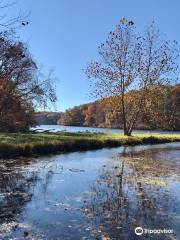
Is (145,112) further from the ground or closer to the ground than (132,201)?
further from the ground

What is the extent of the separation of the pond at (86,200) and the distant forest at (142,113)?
26.2 meters

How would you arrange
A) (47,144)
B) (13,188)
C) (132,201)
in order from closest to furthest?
1. (132,201)
2. (13,188)
3. (47,144)

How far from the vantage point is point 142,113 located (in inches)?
1966

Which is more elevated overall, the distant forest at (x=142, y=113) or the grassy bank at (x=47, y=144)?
the distant forest at (x=142, y=113)

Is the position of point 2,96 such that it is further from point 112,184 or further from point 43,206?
point 43,206

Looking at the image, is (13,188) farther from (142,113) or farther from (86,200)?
(142,113)

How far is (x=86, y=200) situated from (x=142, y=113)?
37872mm

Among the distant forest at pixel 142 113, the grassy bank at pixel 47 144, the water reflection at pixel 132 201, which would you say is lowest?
the water reflection at pixel 132 201

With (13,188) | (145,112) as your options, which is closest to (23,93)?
(145,112)

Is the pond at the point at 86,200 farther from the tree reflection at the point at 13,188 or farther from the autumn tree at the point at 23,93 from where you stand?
the autumn tree at the point at 23,93

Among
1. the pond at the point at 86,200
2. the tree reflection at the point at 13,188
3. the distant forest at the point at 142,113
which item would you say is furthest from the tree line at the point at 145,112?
the tree reflection at the point at 13,188

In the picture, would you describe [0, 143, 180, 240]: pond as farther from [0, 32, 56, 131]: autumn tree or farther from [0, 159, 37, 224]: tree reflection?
[0, 32, 56, 131]: autumn tree

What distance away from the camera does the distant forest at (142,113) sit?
47156 mm

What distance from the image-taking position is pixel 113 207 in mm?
11898
